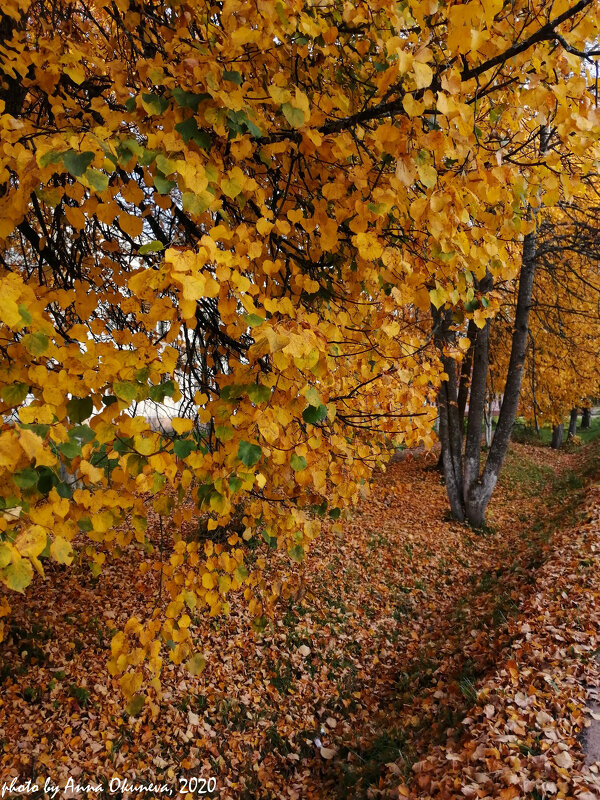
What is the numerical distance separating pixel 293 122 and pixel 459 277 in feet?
3.85

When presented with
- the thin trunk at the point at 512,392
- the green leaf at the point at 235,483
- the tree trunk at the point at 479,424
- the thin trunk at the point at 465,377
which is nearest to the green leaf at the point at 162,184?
the green leaf at the point at 235,483

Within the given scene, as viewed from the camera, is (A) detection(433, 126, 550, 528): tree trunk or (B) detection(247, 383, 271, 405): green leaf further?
(A) detection(433, 126, 550, 528): tree trunk

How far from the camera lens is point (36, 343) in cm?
151

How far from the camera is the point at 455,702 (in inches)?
161

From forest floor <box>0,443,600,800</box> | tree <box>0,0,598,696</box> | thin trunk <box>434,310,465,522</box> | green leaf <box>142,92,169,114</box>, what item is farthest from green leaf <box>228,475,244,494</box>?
thin trunk <box>434,310,465,522</box>

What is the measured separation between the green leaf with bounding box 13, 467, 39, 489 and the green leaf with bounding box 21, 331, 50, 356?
1.18 ft

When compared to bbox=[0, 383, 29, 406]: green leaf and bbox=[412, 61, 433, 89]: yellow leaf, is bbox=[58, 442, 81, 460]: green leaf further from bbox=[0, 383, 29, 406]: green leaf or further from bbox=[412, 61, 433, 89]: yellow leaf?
bbox=[412, 61, 433, 89]: yellow leaf

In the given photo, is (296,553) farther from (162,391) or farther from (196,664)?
(162,391)

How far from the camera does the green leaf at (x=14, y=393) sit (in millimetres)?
1611

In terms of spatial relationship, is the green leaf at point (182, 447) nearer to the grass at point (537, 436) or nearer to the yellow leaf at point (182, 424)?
the yellow leaf at point (182, 424)

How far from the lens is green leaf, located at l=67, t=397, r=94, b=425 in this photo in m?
1.70

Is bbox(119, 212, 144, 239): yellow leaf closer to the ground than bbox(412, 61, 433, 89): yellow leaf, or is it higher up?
closer to the ground

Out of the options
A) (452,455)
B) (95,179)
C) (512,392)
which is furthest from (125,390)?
(452,455)

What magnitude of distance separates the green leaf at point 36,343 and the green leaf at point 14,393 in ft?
0.65
